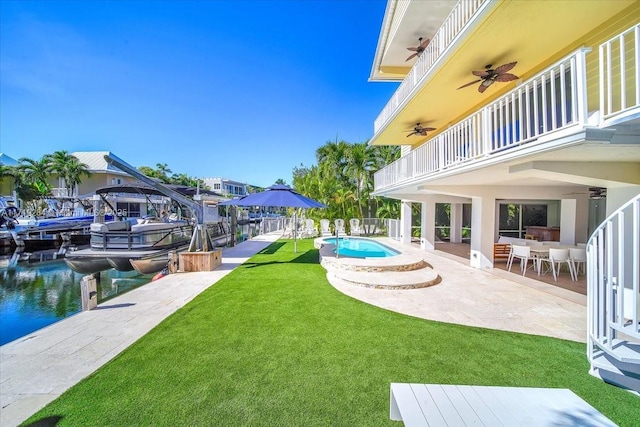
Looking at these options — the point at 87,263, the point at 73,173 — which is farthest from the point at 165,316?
the point at 73,173

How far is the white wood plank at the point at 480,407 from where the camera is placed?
2349mm

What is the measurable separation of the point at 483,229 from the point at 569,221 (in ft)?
11.1

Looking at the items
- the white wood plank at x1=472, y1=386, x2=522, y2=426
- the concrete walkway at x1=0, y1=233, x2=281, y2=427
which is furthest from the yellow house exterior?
the concrete walkway at x1=0, y1=233, x2=281, y2=427

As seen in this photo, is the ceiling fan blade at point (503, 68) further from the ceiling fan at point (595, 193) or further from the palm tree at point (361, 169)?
the palm tree at point (361, 169)

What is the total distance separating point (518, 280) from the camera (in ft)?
27.3

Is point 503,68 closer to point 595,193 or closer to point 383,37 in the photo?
point 595,193

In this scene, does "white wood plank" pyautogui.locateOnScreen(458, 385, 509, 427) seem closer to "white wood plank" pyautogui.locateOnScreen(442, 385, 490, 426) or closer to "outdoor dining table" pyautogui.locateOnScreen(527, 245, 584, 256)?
"white wood plank" pyautogui.locateOnScreen(442, 385, 490, 426)

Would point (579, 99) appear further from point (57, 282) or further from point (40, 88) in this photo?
point (40, 88)

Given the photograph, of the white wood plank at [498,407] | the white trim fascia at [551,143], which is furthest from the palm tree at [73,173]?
the white wood plank at [498,407]

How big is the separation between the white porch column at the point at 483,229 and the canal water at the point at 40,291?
1138 centimetres

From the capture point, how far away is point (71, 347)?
4434 millimetres

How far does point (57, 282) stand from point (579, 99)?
16.8 metres

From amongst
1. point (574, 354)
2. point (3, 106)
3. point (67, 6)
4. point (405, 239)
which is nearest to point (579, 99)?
point (574, 354)

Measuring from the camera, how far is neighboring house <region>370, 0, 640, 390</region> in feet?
12.2
